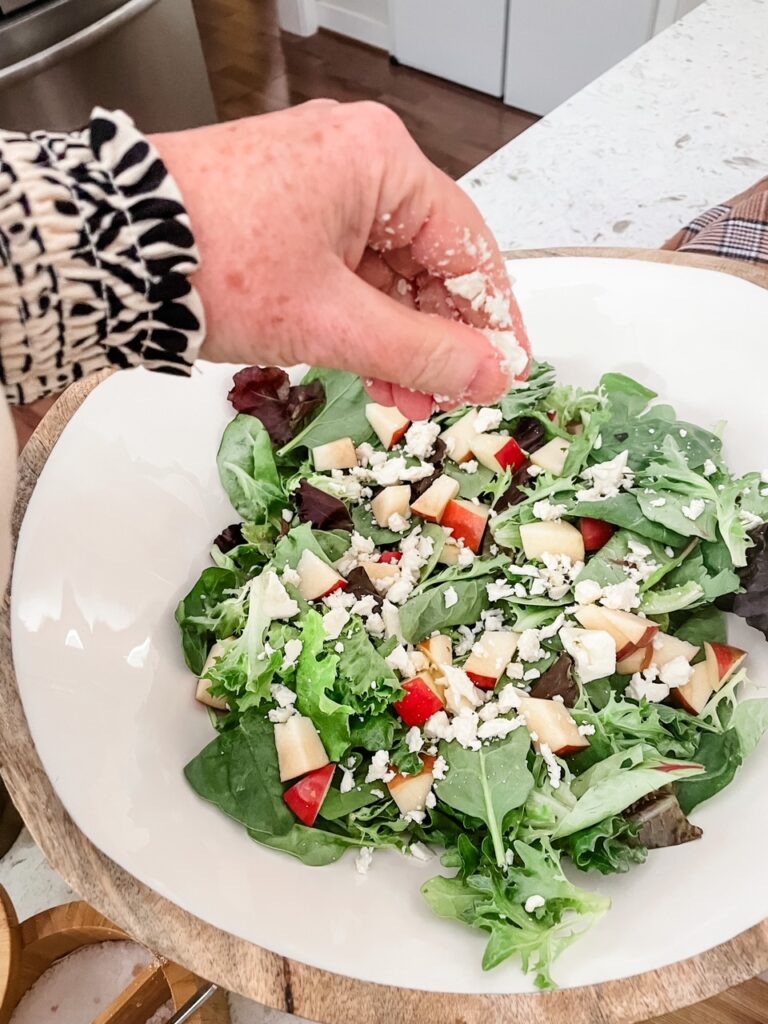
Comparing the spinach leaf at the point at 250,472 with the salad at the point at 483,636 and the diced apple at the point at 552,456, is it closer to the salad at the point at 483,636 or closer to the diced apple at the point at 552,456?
the salad at the point at 483,636

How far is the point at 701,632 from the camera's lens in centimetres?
92

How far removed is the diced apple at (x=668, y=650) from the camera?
2.91 ft

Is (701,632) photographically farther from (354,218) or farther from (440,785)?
(354,218)

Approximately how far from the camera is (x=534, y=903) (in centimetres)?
72

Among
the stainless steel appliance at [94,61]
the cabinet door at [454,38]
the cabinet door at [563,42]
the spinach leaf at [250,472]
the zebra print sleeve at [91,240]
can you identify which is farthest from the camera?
the cabinet door at [454,38]

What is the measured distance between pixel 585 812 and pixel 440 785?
0.45ft

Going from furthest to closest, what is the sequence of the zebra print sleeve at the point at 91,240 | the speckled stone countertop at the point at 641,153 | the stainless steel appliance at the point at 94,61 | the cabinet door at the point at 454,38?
the cabinet door at the point at 454,38, the stainless steel appliance at the point at 94,61, the speckled stone countertop at the point at 641,153, the zebra print sleeve at the point at 91,240

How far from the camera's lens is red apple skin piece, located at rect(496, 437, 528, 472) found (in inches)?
40.5

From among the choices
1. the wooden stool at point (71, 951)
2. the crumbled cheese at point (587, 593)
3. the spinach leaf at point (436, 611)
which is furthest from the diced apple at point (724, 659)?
the wooden stool at point (71, 951)

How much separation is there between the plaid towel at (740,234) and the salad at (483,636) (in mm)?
255

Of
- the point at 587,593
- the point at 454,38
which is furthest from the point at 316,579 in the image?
the point at 454,38

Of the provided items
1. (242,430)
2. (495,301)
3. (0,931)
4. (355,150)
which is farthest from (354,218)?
(0,931)

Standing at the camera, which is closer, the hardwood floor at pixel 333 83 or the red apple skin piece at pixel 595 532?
the red apple skin piece at pixel 595 532

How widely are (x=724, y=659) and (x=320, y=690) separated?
1.34 ft
